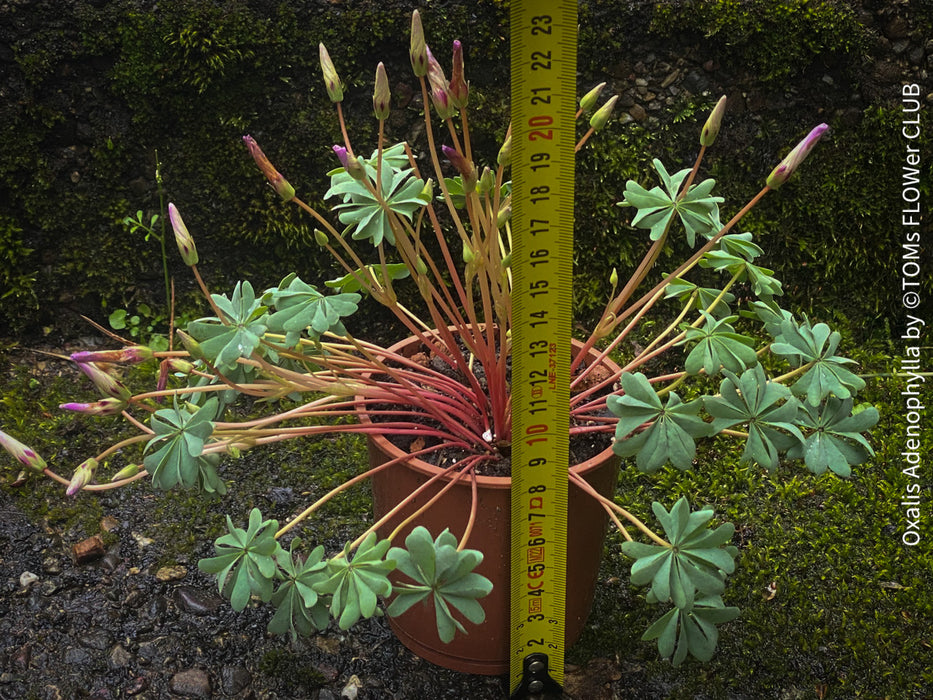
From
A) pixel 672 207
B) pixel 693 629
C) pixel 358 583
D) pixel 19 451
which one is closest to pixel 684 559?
pixel 693 629

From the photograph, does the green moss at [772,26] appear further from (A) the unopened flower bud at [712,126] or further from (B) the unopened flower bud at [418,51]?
(B) the unopened flower bud at [418,51]

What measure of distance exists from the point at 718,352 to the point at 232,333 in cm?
69

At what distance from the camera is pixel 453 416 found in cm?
148

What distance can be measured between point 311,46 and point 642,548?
4.78 ft

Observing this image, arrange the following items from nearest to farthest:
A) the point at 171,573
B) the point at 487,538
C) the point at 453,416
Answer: the point at 487,538 < the point at 453,416 < the point at 171,573

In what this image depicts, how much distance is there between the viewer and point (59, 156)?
2.01 metres

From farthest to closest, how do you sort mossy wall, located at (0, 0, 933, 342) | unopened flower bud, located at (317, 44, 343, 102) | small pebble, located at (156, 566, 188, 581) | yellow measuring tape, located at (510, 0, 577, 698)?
mossy wall, located at (0, 0, 933, 342)
small pebble, located at (156, 566, 188, 581)
unopened flower bud, located at (317, 44, 343, 102)
yellow measuring tape, located at (510, 0, 577, 698)

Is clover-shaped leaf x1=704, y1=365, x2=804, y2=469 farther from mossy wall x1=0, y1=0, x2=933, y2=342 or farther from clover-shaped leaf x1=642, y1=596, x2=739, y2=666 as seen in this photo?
mossy wall x1=0, y1=0, x2=933, y2=342

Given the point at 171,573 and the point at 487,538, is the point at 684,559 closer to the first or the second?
the point at 487,538

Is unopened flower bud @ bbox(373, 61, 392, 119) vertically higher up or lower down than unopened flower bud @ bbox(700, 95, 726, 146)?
higher up

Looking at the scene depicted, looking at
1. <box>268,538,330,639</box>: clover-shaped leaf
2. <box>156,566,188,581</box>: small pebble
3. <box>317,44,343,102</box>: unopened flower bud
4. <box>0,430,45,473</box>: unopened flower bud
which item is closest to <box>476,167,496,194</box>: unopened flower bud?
<box>317,44,343,102</box>: unopened flower bud

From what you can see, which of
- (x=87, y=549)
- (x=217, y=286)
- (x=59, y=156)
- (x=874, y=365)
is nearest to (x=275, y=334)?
(x=87, y=549)

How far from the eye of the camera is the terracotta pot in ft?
4.11

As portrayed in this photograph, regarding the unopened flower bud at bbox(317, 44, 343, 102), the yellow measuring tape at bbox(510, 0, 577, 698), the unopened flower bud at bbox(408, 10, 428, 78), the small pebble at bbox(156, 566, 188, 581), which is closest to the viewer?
the yellow measuring tape at bbox(510, 0, 577, 698)
